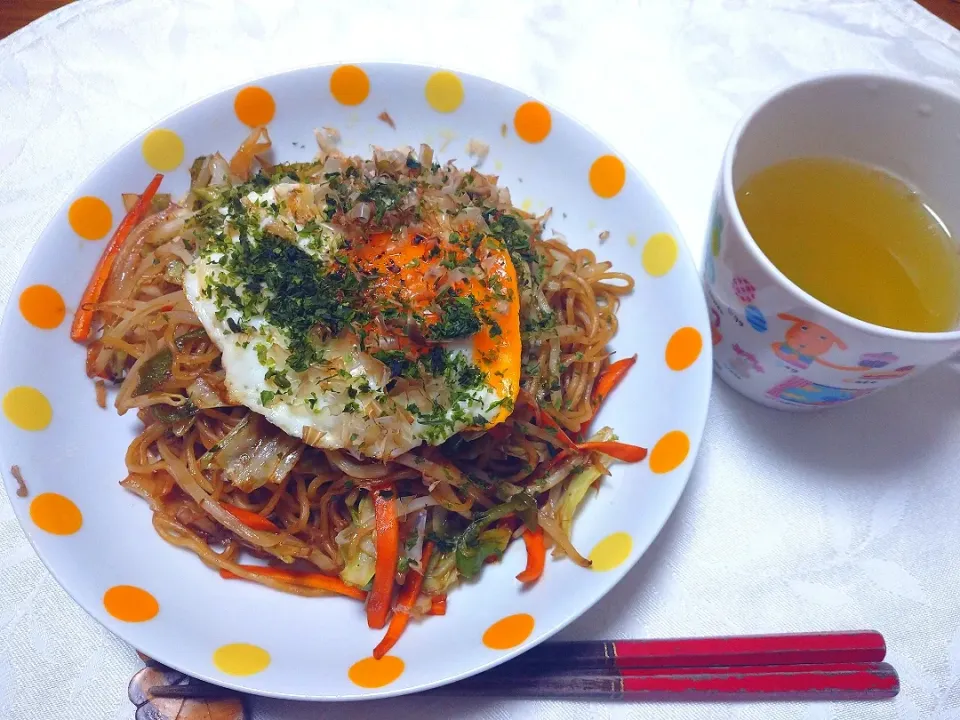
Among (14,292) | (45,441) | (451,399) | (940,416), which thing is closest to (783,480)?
(940,416)

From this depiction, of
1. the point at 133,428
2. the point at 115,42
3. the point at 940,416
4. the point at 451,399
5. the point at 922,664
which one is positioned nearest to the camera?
the point at 451,399

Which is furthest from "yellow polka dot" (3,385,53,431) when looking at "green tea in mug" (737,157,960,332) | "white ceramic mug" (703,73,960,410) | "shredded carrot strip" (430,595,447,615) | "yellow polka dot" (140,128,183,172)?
"green tea in mug" (737,157,960,332)

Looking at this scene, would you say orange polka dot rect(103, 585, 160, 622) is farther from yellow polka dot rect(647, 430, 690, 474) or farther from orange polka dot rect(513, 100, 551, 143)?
orange polka dot rect(513, 100, 551, 143)

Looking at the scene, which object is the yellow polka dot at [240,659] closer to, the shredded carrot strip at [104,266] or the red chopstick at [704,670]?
the red chopstick at [704,670]

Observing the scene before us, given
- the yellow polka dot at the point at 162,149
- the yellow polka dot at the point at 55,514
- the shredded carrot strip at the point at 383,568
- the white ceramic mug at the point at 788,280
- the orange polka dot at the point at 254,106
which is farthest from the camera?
the orange polka dot at the point at 254,106

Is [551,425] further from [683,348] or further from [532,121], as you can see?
[532,121]

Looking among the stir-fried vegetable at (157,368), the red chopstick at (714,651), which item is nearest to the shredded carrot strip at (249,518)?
the stir-fried vegetable at (157,368)

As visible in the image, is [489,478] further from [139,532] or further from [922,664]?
[922,664]
